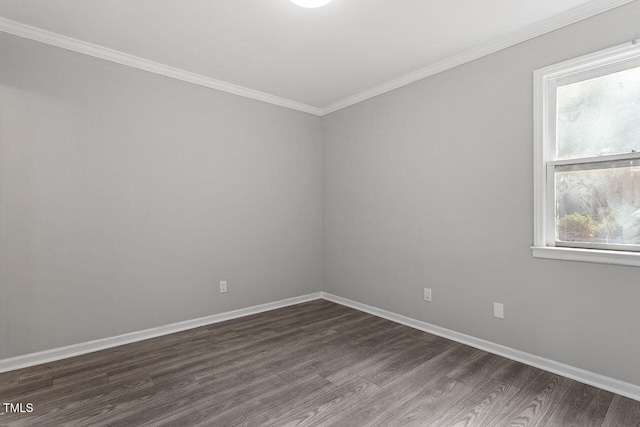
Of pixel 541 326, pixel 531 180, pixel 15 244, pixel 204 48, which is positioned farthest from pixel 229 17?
pixel 541 326

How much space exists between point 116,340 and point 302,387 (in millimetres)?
1806

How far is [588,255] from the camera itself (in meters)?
2.22

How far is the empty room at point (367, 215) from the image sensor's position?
6.95 feet

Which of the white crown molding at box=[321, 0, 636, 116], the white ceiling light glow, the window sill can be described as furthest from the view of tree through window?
the white ceiling light glow

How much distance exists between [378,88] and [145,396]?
3.49 meters

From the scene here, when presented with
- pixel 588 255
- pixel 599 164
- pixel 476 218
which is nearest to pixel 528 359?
pixel 588 255

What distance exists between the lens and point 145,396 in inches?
82.4

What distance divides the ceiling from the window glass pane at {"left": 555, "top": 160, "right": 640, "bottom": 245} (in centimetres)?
108

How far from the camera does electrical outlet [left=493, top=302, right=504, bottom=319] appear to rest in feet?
8.72

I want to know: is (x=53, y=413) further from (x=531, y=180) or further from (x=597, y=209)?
(x=597, y=209)

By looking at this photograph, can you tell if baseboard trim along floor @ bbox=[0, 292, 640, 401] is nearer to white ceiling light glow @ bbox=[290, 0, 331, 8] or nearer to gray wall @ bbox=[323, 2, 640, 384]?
gray wall @ bbox=[323, 2, 640, 384]

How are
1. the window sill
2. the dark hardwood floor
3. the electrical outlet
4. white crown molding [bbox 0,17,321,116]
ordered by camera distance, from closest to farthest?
the dark hardwood floor < the window sill < white crown molding [bbox 0,17,321,116] < the electrical outlet

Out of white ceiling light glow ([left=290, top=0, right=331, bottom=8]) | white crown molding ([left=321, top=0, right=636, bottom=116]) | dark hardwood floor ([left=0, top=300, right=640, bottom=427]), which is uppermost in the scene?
white ceiling light glow ([left=290, top=0, right=331, bottom=8])

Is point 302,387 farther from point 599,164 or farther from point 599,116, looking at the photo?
point 599,116
